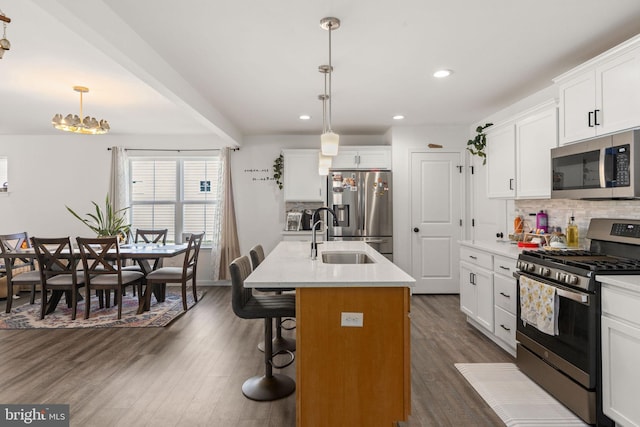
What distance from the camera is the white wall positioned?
5227 millimetres

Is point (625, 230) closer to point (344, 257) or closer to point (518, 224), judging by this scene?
point (518, 224)

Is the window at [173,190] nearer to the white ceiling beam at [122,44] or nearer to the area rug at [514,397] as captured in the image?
the white ceiling beam at [122,44]

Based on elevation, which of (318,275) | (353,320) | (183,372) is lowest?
(183,372)

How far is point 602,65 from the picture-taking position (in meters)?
2.41

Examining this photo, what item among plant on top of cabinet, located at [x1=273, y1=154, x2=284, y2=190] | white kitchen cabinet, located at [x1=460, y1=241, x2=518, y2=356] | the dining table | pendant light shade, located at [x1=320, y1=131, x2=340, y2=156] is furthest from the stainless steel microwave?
the dining table

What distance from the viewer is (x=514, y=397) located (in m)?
2.39

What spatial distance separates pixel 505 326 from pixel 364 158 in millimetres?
2966

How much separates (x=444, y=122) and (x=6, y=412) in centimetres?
521

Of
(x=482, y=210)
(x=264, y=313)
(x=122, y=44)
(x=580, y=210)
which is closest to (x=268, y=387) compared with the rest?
(x=264, y=313)

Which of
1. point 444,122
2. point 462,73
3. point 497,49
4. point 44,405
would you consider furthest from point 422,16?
point 44,405

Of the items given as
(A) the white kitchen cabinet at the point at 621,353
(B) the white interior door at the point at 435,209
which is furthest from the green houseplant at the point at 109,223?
(A) the white kitchen cabinet at the point at 621,353

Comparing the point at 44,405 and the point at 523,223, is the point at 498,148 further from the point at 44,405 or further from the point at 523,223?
the point at 44,405

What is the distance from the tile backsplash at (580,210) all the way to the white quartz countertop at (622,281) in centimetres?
89

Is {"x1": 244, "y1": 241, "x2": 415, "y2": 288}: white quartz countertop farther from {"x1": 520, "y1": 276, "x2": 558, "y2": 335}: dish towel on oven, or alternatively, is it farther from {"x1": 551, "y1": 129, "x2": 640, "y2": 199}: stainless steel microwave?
{"x1": 551, "y1": 129, "x2": 640, "y2": 199}: stainless steel microwave
